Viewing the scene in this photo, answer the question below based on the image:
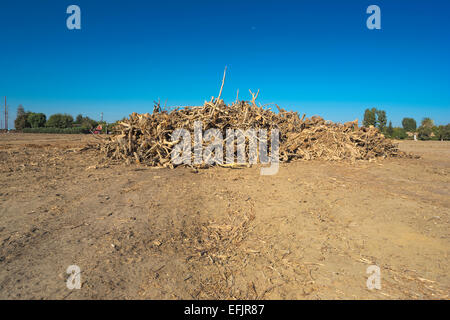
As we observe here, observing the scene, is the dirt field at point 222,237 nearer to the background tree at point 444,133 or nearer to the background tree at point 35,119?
the background tree at point 444,133

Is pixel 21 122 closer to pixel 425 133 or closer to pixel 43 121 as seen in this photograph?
pixel 43 121

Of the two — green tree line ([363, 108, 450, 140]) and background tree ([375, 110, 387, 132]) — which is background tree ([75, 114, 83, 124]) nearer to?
green tree line ([363, 108, 450, 140])

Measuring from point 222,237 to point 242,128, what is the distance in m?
4.40

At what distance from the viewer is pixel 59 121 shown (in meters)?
32.4

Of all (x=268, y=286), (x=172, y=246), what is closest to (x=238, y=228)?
(x=172, y=246)

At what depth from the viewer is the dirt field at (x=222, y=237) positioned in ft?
6.44

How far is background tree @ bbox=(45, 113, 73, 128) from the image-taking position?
31984 millimetres

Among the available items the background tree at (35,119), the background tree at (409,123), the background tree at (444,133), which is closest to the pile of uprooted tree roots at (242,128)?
the background tree at (444,133)

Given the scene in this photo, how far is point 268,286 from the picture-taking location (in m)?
2.03

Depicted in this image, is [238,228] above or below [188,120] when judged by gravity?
below

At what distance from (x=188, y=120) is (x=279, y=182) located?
3121 mm

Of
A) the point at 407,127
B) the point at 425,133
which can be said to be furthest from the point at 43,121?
the point at 407,127

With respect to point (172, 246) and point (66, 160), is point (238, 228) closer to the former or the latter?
point (172, 246)

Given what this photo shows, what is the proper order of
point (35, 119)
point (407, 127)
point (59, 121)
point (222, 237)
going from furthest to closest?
point (407, 127), point (59, 121), point (35, 119), point (222, 237)
